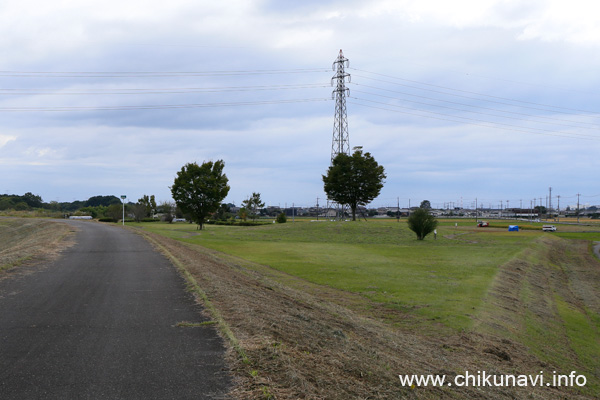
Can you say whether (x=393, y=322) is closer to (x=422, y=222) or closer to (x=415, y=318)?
(x=415, y=318)

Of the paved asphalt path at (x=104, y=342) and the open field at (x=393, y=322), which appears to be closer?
the paved asphalt path at (x=104, y=342)

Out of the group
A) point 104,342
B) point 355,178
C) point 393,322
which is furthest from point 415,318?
point 355,178

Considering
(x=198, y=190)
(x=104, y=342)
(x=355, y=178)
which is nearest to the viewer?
(x=104, y=342)

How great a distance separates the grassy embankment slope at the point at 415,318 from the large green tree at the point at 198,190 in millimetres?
29949

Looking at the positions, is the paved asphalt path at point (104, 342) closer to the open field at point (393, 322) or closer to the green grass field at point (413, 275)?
the open field at point (393, 322)

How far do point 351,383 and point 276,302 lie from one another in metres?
6.28

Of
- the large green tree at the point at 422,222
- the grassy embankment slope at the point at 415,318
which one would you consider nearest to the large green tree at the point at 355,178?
the large green tree at the point at 422,222

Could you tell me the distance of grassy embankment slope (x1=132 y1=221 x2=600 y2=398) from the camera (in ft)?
22.3

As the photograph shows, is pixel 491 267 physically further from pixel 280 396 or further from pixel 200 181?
pixel 200 181

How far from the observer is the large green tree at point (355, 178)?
70.6m

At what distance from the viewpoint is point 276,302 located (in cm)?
1217

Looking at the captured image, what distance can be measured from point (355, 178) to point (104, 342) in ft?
213

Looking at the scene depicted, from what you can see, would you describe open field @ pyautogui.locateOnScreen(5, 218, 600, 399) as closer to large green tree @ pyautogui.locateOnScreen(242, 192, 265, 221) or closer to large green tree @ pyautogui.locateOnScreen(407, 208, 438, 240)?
large green tree @ pyautogui.locateOnScreen(407, 208, 438, 240)

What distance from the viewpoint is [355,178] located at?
7088 cm
